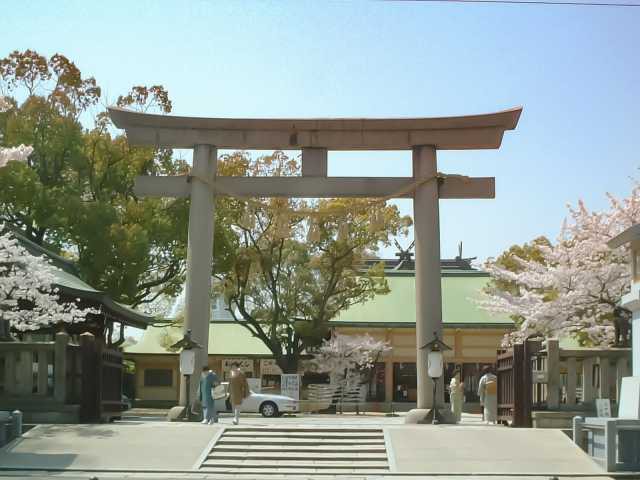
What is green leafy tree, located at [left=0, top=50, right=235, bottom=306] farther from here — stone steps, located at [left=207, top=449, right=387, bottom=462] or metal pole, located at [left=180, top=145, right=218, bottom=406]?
stone steps, located at [left=207, top=449, right=387, bottom=462]

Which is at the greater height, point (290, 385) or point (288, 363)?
point (288, 363)

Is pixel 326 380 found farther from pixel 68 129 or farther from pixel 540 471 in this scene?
pixel 540 471

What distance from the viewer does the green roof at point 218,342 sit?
150 ft

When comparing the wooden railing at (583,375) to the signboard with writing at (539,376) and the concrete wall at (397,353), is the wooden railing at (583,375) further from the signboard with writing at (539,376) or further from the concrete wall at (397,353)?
the concrete wall at (397,353)

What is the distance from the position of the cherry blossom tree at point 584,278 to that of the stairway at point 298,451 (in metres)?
8.82

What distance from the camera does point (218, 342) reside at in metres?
46.7

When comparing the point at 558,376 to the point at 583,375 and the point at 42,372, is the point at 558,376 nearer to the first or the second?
the point at 583,375

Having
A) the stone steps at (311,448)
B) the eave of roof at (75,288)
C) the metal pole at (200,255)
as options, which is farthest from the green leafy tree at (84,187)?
the stone steps at (311,448)

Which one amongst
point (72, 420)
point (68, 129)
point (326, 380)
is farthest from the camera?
point (326, 380)

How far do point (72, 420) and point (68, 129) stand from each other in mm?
14270

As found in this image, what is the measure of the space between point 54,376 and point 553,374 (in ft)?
36.4

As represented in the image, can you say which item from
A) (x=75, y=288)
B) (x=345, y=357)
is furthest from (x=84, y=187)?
(x=345, y=357)

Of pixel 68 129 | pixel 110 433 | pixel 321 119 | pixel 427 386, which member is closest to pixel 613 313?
pixel 427 386

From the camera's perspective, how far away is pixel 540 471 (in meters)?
15.8
